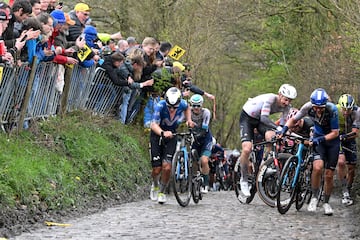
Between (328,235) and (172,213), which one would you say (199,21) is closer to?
(172,213)

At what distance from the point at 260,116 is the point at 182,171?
1846 millimetres

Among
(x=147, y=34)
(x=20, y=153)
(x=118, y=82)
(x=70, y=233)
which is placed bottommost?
(x=70, y=233)

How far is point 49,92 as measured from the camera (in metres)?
15.1

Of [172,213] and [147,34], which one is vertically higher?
[147,34]

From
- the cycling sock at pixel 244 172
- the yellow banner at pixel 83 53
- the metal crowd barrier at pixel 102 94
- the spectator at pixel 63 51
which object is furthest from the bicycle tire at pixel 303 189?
the metal crowd barrier at pixel 102 94

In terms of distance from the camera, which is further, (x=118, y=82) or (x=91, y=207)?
(x=118, y=82)

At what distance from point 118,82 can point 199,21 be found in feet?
36.2

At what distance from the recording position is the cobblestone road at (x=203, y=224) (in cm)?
1084

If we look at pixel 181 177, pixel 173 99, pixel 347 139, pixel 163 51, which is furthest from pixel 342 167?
pixel 163 51

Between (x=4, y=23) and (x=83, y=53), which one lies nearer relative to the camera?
(x=4, y=23)

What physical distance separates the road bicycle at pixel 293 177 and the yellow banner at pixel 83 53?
4.32 meters

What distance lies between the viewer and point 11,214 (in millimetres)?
10906

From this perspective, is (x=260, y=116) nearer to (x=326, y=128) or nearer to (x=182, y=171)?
(x=326, y=128)

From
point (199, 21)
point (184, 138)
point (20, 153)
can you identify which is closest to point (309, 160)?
point (184, 138)
